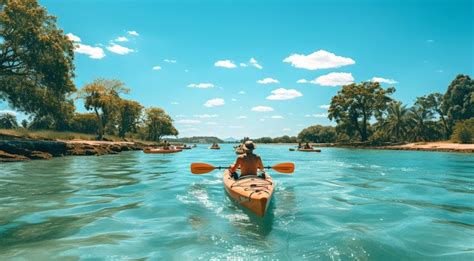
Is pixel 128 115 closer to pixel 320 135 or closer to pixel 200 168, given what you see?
pixel 200 168

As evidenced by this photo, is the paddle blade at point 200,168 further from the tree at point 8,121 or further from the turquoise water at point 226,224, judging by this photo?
the tree at point 8,121

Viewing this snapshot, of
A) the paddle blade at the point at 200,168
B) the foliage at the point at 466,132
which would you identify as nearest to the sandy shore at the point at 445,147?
the foliage at the point at 466,132

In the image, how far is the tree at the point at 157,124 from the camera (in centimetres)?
8594

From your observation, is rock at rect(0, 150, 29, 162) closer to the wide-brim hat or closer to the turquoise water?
the turquoise water

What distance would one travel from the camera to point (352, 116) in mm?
64938

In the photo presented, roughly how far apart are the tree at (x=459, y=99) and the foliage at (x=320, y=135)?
4781 cm

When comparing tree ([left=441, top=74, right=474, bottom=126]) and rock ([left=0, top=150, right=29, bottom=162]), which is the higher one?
tree ([left=441, top=74, right=474, bottom=126])

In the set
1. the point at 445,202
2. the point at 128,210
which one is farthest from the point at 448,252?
the point at 128,210

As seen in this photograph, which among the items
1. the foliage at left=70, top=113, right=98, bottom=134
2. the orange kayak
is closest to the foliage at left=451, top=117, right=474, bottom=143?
the orange kayak

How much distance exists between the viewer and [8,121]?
183 feet

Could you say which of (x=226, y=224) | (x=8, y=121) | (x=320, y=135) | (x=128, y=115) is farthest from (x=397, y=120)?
(x=8, y=121)

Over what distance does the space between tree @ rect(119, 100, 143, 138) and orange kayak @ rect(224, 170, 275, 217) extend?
63901mm

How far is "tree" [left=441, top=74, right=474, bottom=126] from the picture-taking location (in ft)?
182

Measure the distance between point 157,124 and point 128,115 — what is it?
17316 mm
